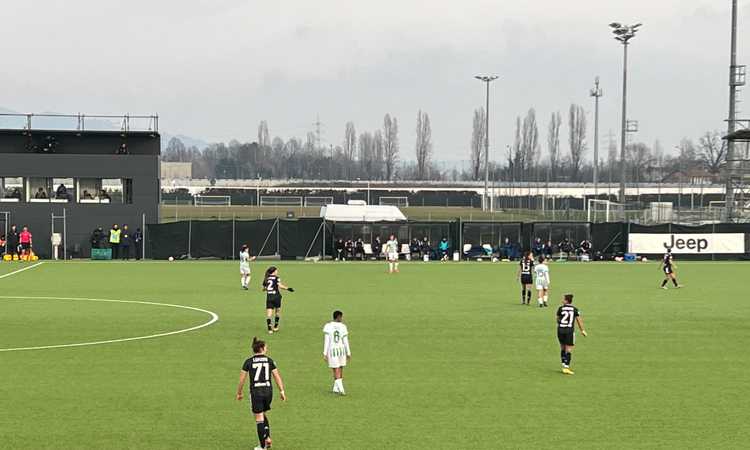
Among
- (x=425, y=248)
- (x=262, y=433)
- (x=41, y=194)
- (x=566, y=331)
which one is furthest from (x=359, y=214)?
(x=262, y=433)

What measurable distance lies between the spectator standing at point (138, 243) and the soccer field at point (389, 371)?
58.8 feet

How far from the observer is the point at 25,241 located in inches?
2108

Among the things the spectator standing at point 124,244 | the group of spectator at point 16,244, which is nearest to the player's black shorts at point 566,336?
the spectator standing at point 124,244

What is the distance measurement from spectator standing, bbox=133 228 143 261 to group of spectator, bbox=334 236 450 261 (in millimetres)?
11980

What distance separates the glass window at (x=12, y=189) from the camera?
5550 centimetres

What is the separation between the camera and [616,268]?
51.3 meters

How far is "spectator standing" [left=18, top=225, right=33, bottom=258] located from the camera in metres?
53.5

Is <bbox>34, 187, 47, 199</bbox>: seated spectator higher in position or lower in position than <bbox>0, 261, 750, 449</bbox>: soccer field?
higher

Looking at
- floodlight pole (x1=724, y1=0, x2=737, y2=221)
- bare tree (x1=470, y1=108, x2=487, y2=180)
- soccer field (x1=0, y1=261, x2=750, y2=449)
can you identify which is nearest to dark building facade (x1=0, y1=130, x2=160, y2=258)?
soccer field (x1=0, y1=261, x2=750, y2=449)

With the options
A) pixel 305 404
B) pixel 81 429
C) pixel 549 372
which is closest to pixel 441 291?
pixel 549 372

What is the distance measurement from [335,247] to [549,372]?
38934 millimetres

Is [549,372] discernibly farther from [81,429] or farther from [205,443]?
[81,429]

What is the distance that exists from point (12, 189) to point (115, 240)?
23.9ft

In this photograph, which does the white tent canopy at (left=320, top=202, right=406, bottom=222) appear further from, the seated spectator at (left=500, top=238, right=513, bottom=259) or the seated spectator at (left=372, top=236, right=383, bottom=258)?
the seated spectator at (left=500, top=238, right=513, bottom=259)
